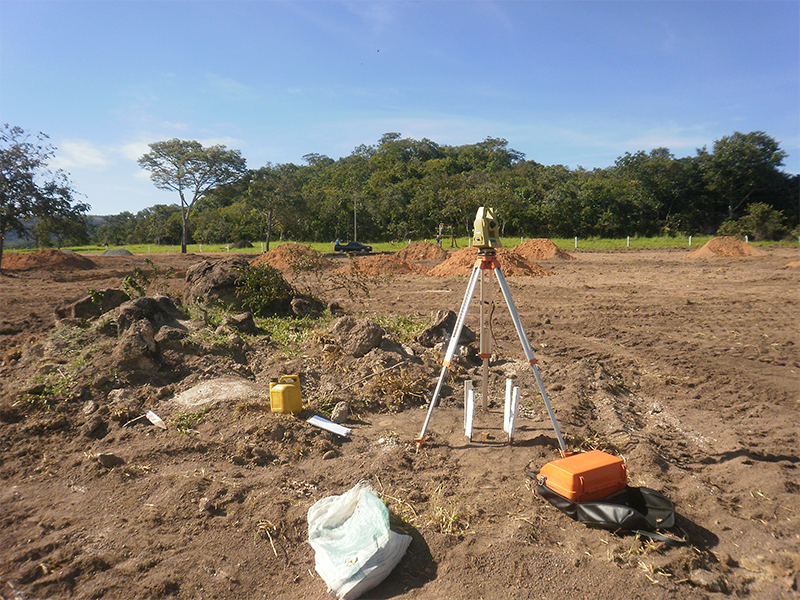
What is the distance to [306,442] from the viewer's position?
3.94m

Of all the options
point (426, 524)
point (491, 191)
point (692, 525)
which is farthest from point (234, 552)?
point (491, 191)

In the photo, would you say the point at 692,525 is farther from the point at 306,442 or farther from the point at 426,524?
the point at 306,442

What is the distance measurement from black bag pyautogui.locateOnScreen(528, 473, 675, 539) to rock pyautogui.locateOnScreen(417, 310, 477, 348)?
3.08 metres

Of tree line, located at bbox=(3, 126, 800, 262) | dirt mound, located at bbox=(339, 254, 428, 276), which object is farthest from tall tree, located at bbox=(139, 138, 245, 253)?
dirt mound, located at bbox=(339, 254, 428, 276)

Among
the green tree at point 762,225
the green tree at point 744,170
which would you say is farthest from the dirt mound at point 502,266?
the green tree at point 744,170

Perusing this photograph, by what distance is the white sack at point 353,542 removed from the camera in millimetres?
2363

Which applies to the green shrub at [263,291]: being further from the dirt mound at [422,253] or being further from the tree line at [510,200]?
the tree line at [510,200]

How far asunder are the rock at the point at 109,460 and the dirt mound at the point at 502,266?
13.0 m

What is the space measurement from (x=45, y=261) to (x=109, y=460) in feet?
70.0

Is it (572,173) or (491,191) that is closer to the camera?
(491,191)

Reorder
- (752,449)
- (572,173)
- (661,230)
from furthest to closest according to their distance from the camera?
(572,173)
(661,230)
(752,449)

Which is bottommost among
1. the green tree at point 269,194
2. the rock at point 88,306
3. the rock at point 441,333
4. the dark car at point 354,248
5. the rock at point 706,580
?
the rock at point 706,580

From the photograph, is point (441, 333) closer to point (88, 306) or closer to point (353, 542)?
point (353, 542)

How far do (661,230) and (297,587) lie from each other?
128 ft
